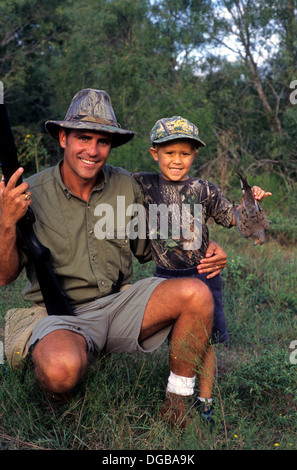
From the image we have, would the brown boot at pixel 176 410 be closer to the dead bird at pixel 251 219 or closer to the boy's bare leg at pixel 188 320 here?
the boy's bare leg at pixel 188 320

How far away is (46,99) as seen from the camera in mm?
11492

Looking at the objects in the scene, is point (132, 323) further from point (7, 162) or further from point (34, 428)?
point (7, 162)

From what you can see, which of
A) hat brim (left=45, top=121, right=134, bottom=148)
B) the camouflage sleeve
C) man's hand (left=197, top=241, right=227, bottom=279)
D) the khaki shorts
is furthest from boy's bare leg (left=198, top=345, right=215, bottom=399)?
hat brim (left=45, top=121, right=134, bottom=148)

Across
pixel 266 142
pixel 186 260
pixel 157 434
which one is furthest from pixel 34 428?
pixel 266 142

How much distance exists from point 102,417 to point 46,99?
9.73 meters

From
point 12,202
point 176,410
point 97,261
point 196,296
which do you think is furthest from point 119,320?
point 12,202

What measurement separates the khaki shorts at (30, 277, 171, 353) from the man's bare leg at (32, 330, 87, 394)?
26 centimetres

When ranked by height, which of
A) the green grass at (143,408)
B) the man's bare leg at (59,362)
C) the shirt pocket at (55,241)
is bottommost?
the green grass at (143,408)

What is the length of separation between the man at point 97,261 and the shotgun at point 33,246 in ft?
0.30

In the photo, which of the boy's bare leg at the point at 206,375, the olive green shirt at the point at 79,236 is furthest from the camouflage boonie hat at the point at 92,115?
the boy's bare leg at the point at 206,375

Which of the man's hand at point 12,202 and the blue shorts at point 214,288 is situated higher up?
the man's hand at point 12,202

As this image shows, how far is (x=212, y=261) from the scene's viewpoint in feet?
10.8

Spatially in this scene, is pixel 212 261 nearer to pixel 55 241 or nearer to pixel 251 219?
pixel 251 219

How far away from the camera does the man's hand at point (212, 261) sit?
3283 millimetres
